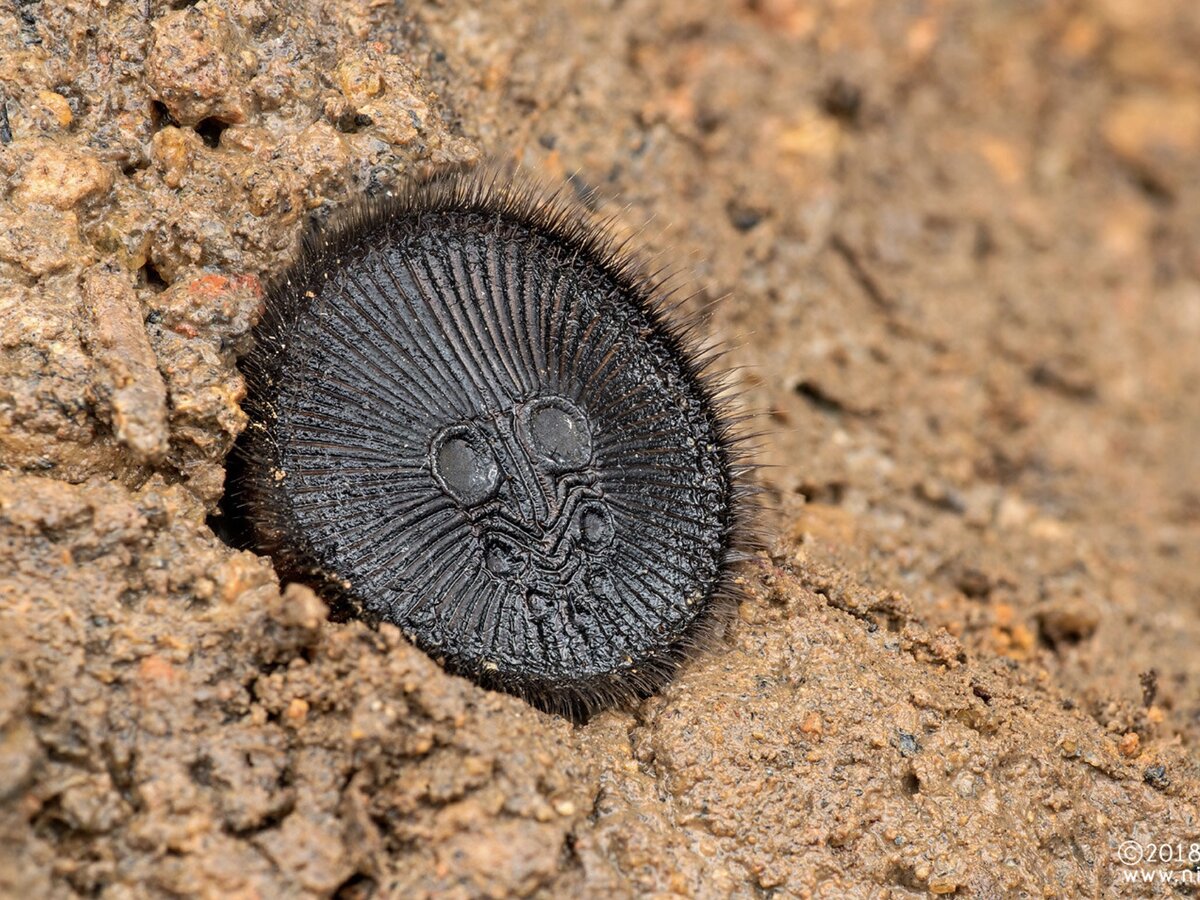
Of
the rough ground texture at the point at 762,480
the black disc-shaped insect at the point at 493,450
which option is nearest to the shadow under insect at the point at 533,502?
the black disc-shaped insect at the point at 493,450

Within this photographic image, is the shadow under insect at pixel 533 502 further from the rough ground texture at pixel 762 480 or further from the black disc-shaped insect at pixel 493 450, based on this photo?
the rough ground texture at pixel 762 480

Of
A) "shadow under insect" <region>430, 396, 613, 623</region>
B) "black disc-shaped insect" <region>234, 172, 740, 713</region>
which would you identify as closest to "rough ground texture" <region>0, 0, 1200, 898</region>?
"black disc-shaped insect" <region>234, 172, 740, 713</region>

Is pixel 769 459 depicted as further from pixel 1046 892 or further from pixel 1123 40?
pixel 1123 40

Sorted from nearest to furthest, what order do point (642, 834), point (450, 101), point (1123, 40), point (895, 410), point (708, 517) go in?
1. point (642, 834)
2. point (708, 517)
3. point (450, 101)
4. point (895, 410)
5. point (1123, 40)

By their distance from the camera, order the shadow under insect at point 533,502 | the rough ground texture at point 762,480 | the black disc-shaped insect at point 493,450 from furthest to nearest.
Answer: the shadow under insect at point 533,502 → the black disc-shaped insect at point 493,450 → the rough ground texture at point 762,480

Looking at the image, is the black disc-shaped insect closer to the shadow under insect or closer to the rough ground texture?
the shadow under insect

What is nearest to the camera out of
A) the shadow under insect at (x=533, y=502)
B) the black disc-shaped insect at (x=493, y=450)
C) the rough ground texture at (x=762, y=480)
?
the rough ground texture at (x=762, y=480)

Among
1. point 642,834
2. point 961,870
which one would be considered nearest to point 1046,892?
point 961,870

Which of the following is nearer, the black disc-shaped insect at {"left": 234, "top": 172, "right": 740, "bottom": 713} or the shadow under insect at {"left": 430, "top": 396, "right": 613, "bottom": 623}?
the black disc-shaped insect at {"left": 234, "top": 172, "right": 740, "bottom": 713}

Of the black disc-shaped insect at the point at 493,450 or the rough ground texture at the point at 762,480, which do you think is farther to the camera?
the black disc-shaped insect at the point at 493,450
